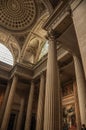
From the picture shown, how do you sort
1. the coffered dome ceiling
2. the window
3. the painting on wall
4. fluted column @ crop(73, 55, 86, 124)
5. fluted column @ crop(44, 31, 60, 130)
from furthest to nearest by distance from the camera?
1. the window
2. the coffered dome ceiling
3. the painting on wall
4. fluted column @ crop(73, 55, 86, 124)
5. fluted column @ crop(44, 31, 60, 130)

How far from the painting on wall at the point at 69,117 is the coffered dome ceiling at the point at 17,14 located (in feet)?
27.9

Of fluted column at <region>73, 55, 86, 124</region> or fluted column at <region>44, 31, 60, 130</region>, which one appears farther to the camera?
fluted column at <region>73, 55, 86, 124</region>

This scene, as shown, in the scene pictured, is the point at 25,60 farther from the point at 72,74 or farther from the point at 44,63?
the point at 72,74

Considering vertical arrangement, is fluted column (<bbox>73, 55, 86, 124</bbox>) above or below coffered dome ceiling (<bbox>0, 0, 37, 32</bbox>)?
below

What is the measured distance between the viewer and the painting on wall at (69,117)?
8251 millimetres

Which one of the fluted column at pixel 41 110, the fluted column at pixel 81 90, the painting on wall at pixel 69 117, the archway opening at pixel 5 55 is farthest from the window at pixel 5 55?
the fluted column at pixel 81 90

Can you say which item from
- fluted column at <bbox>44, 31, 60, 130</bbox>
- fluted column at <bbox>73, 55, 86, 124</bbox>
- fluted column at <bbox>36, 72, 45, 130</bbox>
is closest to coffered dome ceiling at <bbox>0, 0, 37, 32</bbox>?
fluted column at <bbox>36, 72, 45, 130</bbox>

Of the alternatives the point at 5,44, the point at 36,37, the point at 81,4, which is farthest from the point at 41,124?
the point at 5,44

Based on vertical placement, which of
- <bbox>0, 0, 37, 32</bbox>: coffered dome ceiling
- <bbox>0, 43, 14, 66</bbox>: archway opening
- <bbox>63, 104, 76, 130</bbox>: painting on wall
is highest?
<bbox>0, 0, 37, 32</bbox>: coffered dome ceiling

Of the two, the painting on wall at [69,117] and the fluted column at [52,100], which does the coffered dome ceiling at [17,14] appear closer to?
the fluted column at [52,100]

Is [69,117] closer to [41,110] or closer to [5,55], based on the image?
[41,110]

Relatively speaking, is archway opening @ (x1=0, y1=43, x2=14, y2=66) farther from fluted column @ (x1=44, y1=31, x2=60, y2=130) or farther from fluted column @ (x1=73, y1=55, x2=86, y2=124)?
fluted column @ (x1=44, y1=31, x2=60, y2=130)

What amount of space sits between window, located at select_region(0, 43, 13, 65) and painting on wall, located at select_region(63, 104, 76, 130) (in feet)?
25.7

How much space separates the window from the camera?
13312 mm
